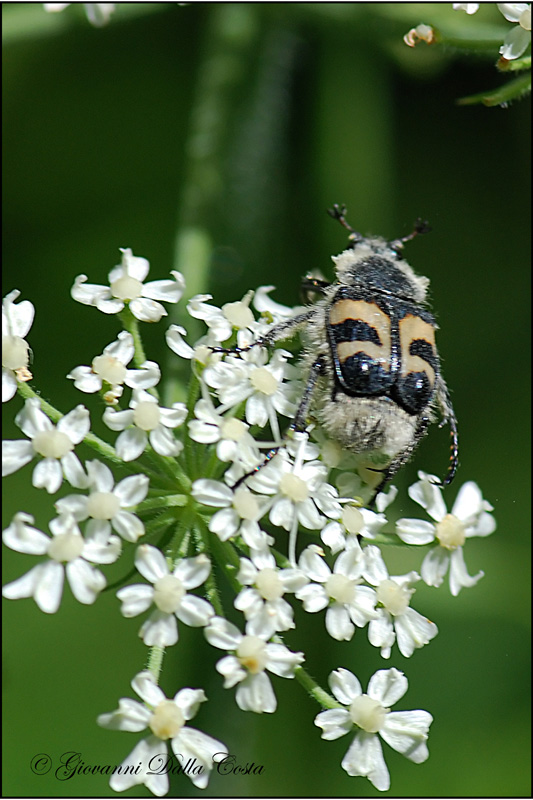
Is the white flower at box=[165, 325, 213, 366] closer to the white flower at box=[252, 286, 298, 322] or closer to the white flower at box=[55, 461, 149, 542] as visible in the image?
the white flower at box=[252, 286, 298, 322]

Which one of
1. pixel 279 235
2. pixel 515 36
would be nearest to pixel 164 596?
pixel 515 36

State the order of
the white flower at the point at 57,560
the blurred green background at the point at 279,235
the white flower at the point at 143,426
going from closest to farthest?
the white flower at the point at 57,560 → the white flower at the point at 143,426 → the blurred green background at the point at 279,235

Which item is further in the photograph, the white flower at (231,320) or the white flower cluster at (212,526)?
the white flower at (231,320)

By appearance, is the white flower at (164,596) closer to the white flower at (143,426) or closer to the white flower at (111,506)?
the white flower at (111,506)

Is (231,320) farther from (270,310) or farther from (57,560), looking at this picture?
(57,560)

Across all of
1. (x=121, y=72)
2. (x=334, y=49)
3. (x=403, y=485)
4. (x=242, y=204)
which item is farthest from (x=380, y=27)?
(x=403, y=485)

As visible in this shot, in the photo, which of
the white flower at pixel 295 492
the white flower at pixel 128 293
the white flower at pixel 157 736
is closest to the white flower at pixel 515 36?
the white flower at pixel 128 293
